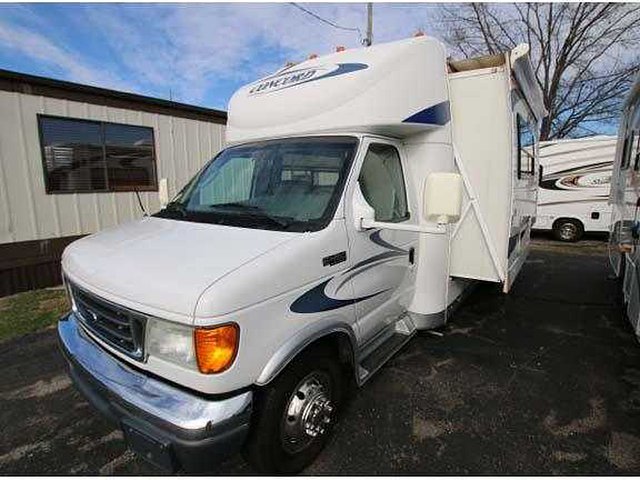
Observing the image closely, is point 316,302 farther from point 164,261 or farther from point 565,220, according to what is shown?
point 565,220

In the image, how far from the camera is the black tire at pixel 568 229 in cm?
1109

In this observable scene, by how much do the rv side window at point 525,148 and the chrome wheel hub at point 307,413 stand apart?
11.4 ft

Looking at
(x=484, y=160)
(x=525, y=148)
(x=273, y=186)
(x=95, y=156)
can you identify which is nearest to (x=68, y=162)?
(x=95, y=156)

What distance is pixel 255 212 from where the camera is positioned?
273cm

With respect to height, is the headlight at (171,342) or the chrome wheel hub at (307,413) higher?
the headlight at (171,342)

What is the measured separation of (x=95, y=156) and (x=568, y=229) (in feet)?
39.8

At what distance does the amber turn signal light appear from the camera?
1.87m

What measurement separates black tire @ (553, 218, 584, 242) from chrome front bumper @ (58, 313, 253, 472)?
1191cm

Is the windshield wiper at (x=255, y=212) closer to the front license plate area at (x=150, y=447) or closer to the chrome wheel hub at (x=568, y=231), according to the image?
the front license plate area at (x=150, y=447)

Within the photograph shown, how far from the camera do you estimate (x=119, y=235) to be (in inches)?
110

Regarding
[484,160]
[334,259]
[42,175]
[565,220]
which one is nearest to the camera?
[334,259]

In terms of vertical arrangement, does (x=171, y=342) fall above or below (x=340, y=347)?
above

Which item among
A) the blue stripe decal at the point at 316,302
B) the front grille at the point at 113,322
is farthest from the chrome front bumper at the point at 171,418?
the blue stripe decal at the point at 316,302

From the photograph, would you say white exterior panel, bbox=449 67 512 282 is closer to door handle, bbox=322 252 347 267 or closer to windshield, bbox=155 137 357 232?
windshield, bbox=155 137 357 232
